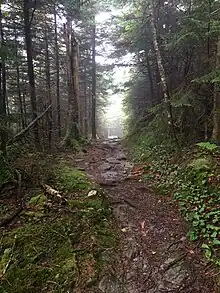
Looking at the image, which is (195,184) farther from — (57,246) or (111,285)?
(57,246)

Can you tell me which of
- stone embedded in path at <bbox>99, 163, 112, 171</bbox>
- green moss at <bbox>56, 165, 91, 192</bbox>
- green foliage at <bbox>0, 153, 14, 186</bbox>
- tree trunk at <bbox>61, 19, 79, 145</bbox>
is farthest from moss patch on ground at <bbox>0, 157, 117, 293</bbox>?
tree trunk at <bbox>61, 19, 79, 145</bbox>

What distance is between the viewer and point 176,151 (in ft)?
28.6

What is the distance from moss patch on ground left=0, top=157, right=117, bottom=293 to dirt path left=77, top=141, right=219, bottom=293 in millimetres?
304

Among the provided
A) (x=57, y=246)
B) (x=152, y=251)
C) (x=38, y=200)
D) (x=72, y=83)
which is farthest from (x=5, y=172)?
(x=72, y=83)

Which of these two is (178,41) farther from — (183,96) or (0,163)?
(0,163)

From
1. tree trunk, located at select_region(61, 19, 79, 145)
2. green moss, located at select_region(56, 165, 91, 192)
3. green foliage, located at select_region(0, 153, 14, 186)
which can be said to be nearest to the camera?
green foliage, located at select_region(0, 153, 14, 186)

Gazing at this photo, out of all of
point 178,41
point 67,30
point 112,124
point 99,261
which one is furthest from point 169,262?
point 112,124

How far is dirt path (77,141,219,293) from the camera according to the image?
4129 millimetres

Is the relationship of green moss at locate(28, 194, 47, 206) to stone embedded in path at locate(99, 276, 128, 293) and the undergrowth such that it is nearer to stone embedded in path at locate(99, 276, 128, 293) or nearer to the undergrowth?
stone embedded in path at locate(99, 276, 128, 293)

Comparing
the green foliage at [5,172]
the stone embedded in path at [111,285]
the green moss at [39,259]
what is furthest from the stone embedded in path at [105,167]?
the stone embedded in path at [111,285]

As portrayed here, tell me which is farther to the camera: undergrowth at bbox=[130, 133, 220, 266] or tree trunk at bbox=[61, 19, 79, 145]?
tree trunk at bbox=[61, 19, 79, 145]

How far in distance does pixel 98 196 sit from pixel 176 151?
3647 millimetres

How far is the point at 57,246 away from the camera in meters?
4.62

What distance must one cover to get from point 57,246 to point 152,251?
1769 mm
